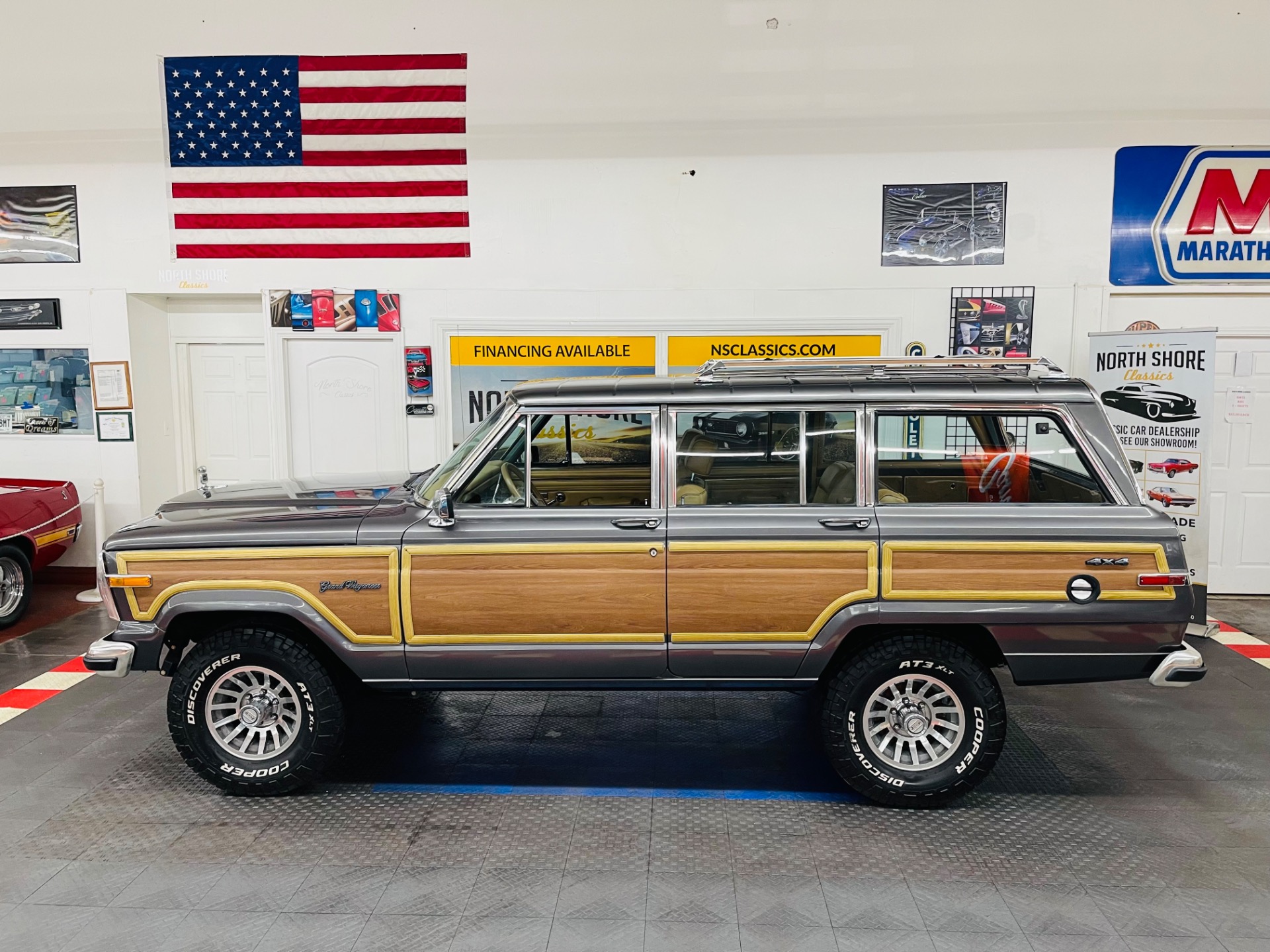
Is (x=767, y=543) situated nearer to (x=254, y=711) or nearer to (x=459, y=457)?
(x=459, y=457)

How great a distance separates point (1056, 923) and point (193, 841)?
11.8 ft

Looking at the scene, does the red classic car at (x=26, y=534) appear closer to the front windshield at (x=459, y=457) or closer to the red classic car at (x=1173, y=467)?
the front windshield at (x=459, y=457)

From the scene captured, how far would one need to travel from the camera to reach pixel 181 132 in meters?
7.18

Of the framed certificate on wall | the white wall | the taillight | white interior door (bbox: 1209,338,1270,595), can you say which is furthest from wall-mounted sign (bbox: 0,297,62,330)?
white interior door (bbox: 1209,338,1270,595)

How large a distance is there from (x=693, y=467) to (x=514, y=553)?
0.95 meters

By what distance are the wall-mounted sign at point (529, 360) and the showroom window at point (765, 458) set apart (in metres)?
3.78

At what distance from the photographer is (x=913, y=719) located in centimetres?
400

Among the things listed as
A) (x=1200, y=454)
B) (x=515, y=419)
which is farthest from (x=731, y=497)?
(x=1200, y=454)

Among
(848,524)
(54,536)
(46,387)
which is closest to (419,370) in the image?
(54,536)

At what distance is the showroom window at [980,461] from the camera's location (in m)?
3.96

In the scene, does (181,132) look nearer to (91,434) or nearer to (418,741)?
(91,434)

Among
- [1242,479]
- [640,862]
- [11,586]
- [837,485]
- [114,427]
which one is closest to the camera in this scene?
[640,862]

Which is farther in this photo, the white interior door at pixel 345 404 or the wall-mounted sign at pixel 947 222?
the white interior door at pixel 345 404

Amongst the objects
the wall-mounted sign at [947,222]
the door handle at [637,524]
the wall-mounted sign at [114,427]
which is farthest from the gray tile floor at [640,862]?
the wall-mounted sign at [947,222]
